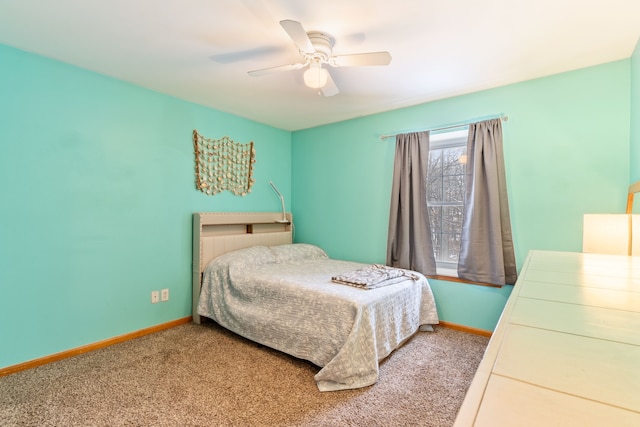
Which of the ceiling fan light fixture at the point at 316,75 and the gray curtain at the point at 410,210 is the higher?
the ceiling fan light fixture at the point at 316,75

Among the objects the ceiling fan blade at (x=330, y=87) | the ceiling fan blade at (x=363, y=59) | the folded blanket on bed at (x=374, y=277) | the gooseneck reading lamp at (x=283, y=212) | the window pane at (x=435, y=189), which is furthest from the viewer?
the gooseneck reading lamp at (x=283, y=212)

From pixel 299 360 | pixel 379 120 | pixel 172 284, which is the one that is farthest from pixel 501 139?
pixel 172 284

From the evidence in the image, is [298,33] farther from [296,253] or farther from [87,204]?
[296,253]

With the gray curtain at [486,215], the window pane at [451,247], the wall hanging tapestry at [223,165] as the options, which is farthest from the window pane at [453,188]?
the wall hanging tapestry at [223,165]

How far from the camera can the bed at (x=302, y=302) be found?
6.66 feet

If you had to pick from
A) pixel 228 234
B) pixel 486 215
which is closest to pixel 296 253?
pixel 228 234

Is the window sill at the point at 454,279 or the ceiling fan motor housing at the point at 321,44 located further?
the window sill at the point at 454,279

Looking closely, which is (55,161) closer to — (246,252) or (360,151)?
(246,252)

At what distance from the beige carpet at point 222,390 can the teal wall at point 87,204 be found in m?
0.36

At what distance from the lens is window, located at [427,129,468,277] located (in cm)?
312

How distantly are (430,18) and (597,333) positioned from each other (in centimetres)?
187

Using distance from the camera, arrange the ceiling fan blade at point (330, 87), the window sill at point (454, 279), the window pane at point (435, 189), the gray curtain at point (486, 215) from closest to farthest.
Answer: the ceiling fan blade at point (330, 87) → the gray curtain at point (486, 215) → the window sill at point (454, 279) → the window pane at point (435, 189)

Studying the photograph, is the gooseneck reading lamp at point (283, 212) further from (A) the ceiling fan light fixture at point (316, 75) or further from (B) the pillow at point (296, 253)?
(A) the ceiling fan light fixture at point (316, 75)

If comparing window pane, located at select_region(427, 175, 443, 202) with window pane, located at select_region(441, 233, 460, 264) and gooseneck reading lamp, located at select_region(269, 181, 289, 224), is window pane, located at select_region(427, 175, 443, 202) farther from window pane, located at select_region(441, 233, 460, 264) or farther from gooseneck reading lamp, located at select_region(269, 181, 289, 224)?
gooseneck reading lamp, located at select_region(269, 181, 289, 224)
